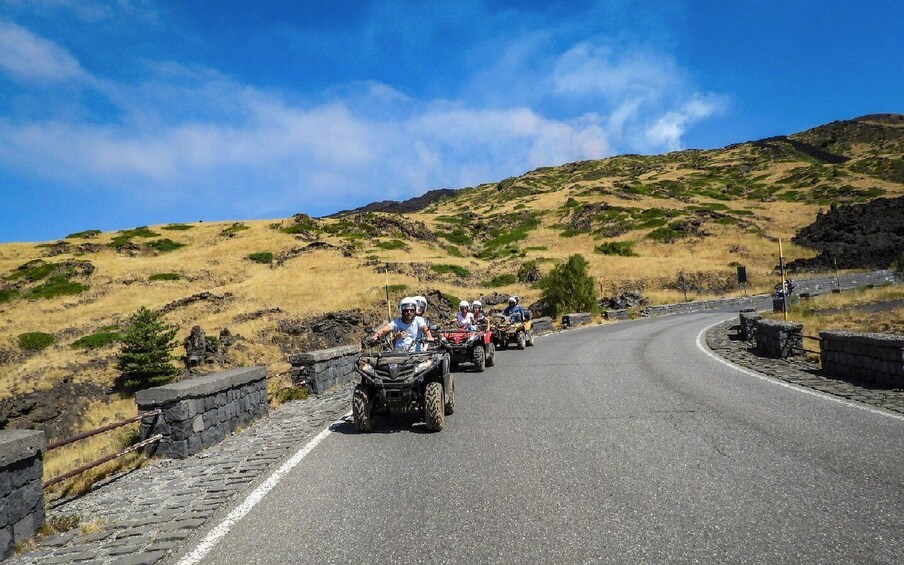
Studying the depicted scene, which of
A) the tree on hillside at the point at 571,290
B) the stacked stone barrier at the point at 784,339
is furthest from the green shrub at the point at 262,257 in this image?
the stacked stone barrier at the point at 784,339

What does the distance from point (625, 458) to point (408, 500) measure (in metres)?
2.34

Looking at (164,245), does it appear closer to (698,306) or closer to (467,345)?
(698,306)

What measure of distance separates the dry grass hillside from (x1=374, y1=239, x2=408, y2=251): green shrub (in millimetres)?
366

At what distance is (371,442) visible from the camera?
6.97 metres

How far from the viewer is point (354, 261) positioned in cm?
5688

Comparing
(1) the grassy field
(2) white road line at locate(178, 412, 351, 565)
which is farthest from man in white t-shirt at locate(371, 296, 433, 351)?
(1) the grassy field

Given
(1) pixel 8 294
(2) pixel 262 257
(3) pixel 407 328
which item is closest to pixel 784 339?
(3) pixel 407 328

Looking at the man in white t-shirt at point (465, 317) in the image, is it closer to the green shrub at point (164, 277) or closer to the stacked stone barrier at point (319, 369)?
the stacked stone barrier at point (319, 369)

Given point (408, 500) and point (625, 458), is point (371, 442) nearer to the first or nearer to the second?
point (408, 500)

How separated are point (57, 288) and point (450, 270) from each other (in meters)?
36.4

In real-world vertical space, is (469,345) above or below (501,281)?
below

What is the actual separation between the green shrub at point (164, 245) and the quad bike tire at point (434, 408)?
232 ft

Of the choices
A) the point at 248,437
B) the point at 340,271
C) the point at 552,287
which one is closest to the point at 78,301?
the point at 340,271

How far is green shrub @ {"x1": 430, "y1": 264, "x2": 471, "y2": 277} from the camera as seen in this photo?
56.3 meters
